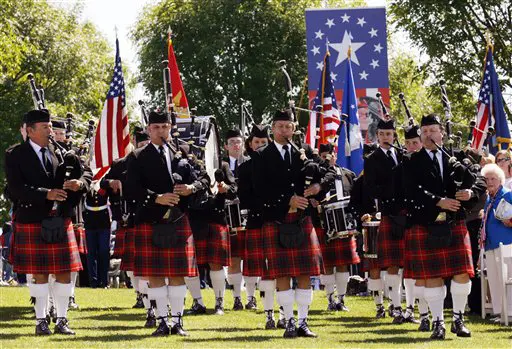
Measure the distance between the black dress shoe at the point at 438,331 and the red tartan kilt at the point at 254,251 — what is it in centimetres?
256

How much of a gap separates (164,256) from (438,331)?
229 centimetres

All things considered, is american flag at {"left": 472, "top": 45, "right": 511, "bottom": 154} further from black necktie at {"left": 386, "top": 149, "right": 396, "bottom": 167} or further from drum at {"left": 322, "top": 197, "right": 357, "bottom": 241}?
black necktie at {"left": 386, "top": 149, "right": 396, "bottom": 167}

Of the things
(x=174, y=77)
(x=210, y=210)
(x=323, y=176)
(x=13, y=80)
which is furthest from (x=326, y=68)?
(x=13, y=80)

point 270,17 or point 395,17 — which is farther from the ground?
point 270,17

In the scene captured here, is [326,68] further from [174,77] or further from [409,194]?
[409,194]

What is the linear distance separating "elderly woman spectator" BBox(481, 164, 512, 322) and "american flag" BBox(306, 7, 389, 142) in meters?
6.77

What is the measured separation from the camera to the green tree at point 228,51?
115 ft

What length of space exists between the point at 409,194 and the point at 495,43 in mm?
12800

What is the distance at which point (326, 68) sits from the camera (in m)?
15.1

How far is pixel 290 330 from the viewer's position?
29.2 feet

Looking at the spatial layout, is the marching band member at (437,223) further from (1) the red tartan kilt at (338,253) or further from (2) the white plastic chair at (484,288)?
(1) the red tartan kilt at (338,253)

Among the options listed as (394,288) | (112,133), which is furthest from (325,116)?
(394,288)

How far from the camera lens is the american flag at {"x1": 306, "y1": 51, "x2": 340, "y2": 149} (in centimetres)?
1336

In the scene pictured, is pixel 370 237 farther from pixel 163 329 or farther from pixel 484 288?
pixel 163 329
